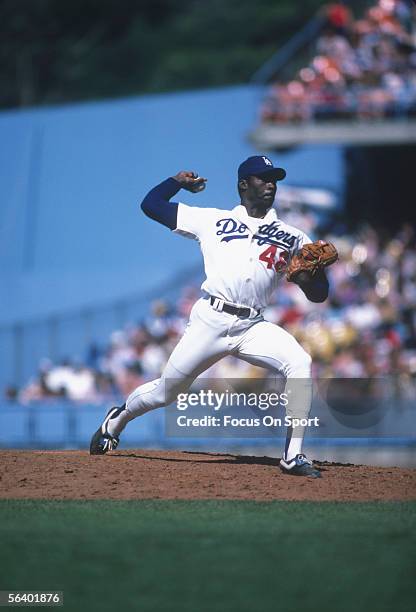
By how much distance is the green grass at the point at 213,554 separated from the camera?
12.0 feet

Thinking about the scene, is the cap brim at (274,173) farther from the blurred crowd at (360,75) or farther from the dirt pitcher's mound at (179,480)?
the blurred crowd at (360,75)

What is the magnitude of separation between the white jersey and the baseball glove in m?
0.08

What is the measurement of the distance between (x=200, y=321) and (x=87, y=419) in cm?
647

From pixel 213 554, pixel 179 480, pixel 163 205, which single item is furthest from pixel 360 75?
pixel 213 554

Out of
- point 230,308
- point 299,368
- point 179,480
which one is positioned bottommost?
point 179,480

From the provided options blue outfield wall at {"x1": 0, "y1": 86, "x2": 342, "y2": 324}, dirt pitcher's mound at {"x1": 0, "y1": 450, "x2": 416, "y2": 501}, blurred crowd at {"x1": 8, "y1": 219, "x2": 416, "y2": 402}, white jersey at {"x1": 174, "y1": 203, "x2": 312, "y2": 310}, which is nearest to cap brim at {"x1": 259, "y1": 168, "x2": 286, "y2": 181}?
white jersey at {"x1": 174, "y1": 203, "x2": 312, "y2": 310}

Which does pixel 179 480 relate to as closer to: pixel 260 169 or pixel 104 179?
pixel 260 169

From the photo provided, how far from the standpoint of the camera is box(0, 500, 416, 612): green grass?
3.66 m

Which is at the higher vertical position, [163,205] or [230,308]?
[163,205]

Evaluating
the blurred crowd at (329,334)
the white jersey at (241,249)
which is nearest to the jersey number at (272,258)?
the white jersey at (241,249)

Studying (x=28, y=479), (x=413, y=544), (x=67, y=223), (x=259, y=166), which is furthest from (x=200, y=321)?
(x=67, y=223)

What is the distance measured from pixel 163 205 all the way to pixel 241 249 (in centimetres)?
55

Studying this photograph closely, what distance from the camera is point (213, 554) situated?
425 centimetres

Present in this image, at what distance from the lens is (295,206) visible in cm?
1529
